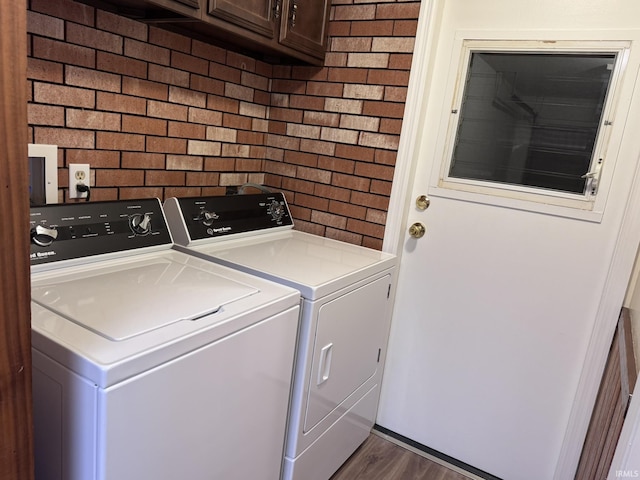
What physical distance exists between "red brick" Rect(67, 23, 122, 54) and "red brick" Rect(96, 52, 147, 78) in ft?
0.07

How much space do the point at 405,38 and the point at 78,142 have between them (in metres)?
1.32

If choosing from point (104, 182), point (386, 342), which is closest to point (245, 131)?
point (104, 182)

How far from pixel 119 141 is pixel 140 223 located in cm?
34

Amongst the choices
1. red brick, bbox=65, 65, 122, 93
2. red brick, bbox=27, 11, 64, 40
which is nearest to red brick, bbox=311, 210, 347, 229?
red brick, bbox=65, 65, 122, 93

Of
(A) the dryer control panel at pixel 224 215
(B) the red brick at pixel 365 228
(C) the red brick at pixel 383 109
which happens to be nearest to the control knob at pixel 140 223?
(A) the dryer control panel at pixel 224 215

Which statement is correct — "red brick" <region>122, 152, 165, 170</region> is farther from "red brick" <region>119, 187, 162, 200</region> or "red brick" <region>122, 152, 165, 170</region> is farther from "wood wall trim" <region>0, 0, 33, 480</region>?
"wood wall trim" <region>0, 0, 33, 480</region>

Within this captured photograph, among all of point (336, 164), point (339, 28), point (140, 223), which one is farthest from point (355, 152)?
point (140, 223)

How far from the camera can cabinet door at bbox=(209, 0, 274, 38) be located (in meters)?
1.49

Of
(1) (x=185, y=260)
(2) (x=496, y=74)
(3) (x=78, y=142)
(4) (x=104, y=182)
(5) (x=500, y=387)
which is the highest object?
(2) (x=496, y=74)

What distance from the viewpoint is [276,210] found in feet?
6.90

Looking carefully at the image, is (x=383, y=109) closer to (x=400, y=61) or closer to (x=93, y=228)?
(x=400, y=61)

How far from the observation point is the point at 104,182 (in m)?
1.63

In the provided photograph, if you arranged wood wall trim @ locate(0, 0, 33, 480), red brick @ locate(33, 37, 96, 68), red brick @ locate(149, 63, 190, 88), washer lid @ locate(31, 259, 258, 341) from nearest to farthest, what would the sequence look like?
wood wall trim @ locate(0, 0, 33, 480) → washer lid @ locate(31, 259, 258, 341) → red brick @ locate(33, 37, 96, 68) → red brick @ locate(149, 63, 190, 88)

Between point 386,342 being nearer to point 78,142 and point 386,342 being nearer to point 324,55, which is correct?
point 324,55
